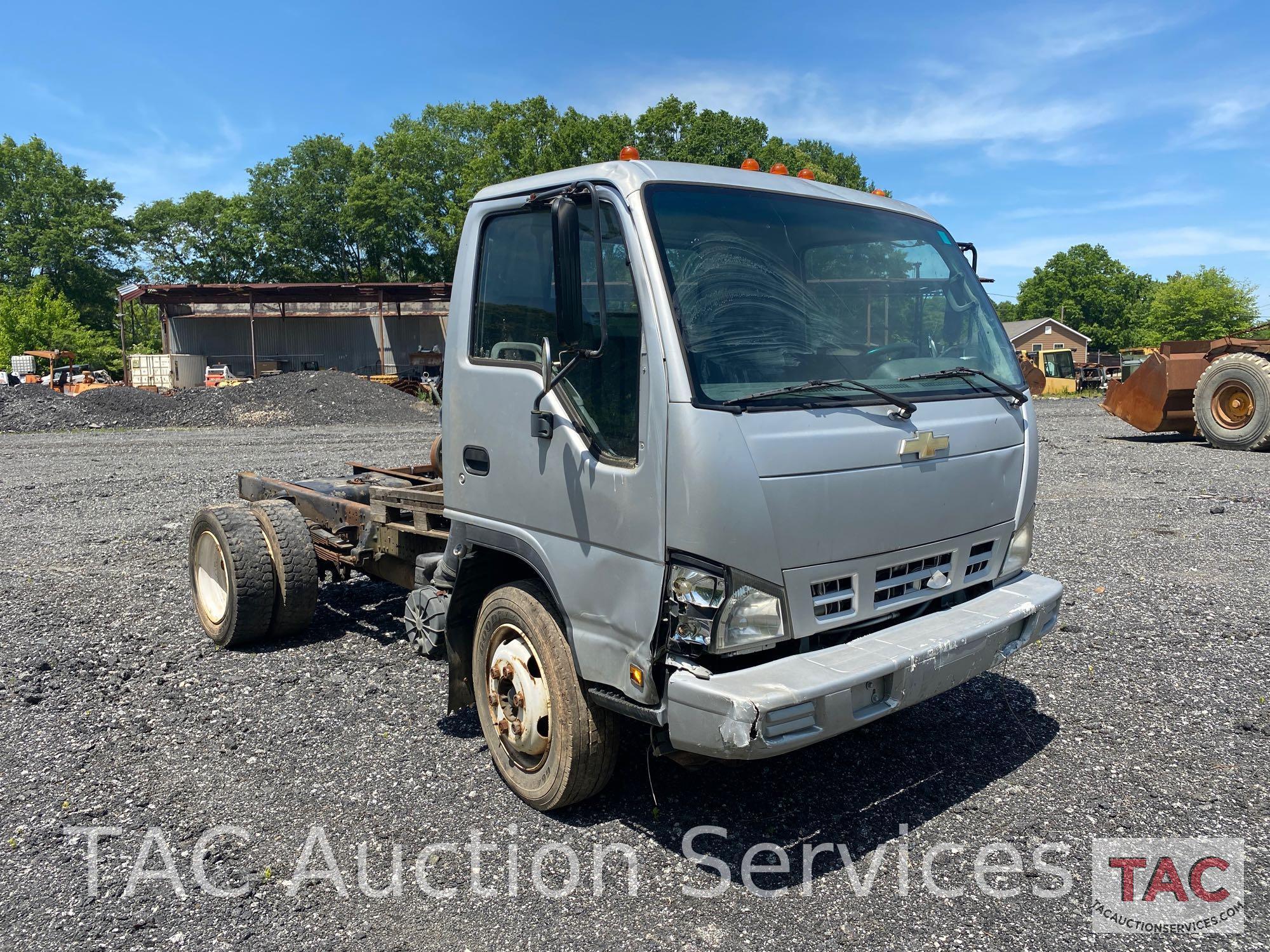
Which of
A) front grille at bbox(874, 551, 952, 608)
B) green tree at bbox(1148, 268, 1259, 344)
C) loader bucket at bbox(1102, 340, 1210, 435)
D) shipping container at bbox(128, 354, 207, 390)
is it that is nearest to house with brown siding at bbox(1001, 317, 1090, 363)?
green tree at bbox(1148, 268, 1259, 344)

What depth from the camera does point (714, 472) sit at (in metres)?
3.01

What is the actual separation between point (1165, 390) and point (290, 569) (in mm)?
15843

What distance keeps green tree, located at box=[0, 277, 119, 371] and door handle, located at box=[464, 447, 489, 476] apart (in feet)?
235

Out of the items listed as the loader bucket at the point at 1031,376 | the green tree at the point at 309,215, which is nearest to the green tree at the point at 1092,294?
the green tree at the point at 309,215

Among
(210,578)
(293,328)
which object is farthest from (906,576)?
(293,328)

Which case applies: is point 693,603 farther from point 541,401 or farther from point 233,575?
point 233,575

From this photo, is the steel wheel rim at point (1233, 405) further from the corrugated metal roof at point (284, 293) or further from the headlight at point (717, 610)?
the corrugated metal roof at point (284, 293)

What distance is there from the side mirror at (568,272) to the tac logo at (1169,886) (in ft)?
8.91

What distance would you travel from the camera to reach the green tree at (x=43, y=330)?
2507 inches

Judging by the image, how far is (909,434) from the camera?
11.3 ft

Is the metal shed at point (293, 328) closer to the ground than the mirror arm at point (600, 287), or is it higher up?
higher up

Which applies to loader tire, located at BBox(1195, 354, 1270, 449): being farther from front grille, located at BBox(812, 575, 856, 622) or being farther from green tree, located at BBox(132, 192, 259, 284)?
green tree, located at BBox(132, 192, 259, 284)

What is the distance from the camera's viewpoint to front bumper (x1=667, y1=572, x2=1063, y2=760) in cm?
290

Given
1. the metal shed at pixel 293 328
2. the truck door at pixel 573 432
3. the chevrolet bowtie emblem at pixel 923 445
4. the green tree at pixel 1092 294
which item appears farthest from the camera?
the green tree at pixel 1092 294
